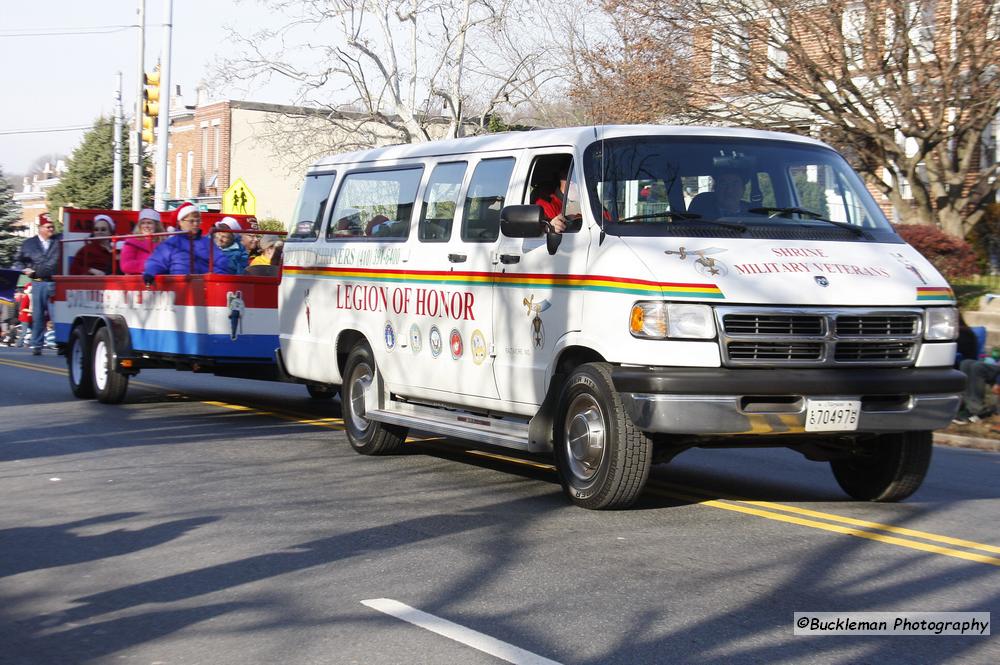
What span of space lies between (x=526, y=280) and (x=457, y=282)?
886 millimetres

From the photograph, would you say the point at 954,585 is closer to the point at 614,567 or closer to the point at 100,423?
the point at 614,567

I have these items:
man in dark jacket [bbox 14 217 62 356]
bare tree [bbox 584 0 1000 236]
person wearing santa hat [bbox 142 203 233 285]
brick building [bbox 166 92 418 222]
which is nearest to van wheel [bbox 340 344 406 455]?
person wearing santa hat [bbox 142 203 233 285]

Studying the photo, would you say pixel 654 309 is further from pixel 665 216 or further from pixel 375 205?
pixel 375 205

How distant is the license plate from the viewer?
7.47 metres

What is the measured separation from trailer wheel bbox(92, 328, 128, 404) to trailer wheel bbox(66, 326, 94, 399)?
3.1 inches

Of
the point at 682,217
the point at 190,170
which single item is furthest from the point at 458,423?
the point at 190,170

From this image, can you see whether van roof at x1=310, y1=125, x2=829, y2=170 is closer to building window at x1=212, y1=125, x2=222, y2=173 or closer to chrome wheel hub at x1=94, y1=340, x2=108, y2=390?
chrome wheel hub at x1=94, y1=340, x2=108, y2=390

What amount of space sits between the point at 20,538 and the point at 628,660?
401 centimetres

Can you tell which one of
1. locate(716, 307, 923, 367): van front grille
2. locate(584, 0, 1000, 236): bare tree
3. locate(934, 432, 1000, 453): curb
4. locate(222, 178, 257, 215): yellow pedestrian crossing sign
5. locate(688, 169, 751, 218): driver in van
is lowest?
locate(934, 432, 1000, 453): curb

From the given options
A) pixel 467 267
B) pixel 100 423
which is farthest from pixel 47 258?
pixel 467 267

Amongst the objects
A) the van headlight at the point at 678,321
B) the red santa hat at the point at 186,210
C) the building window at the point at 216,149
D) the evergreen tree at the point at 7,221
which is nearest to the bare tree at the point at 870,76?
the red santa hat at the point at 186,210

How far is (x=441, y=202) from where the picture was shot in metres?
9.89

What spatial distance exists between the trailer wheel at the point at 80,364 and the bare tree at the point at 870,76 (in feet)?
40.6

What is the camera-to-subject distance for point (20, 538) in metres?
7.53
